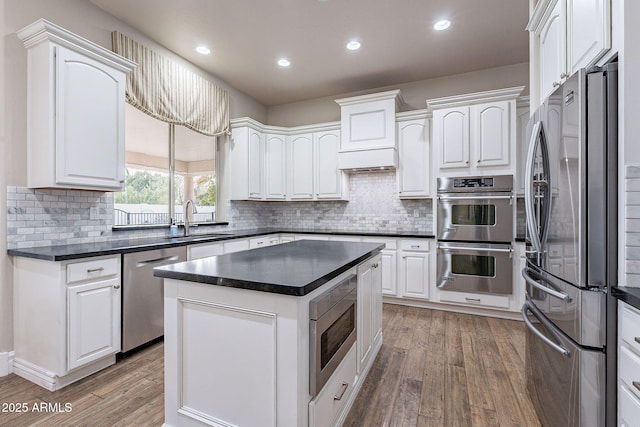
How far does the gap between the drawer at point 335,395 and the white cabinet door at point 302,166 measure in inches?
124

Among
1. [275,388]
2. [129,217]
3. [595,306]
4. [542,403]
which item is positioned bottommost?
[542,403]

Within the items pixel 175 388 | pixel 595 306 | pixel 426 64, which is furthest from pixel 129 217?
pixel 426 64

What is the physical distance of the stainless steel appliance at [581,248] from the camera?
3.86 ft

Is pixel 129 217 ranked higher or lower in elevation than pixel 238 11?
lower

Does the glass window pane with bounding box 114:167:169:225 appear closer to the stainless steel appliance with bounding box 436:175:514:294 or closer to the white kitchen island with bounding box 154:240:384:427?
the white kitchen island with bounding box 154:240:384:427

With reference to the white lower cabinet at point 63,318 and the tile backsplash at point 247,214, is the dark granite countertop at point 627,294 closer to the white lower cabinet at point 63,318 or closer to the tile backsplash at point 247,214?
the white lower cabinet at point 63,318

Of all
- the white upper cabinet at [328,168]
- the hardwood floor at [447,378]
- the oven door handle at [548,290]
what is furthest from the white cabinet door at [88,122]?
the oven door handle at [548,290]

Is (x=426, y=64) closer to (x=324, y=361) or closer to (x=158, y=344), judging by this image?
(x=324, y=361)

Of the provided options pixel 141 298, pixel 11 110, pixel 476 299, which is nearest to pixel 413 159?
pixel 476 299

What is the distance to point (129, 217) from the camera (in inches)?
123

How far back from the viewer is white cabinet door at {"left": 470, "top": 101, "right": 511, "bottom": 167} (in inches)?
134

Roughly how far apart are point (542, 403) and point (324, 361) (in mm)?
1221

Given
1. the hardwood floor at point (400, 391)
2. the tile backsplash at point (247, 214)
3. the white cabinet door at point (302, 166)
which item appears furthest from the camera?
the white cabinet door at point (302, 166)

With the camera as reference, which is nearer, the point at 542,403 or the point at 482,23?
the point at 542,403
